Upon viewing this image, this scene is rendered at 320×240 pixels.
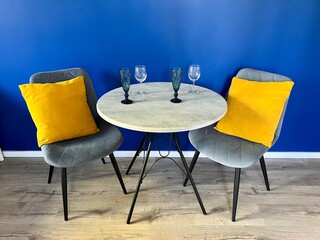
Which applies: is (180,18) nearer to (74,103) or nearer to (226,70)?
(226,70)

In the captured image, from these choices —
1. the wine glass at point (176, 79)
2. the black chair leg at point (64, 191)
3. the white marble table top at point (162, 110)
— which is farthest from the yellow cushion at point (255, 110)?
the black chair leg at point (64, 191)

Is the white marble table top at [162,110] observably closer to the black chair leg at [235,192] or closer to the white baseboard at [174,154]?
the black chair leg at [235,192]

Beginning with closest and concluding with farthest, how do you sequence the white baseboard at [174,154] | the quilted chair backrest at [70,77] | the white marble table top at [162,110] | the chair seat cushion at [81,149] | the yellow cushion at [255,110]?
1. the white marble table top at [162,110]
2. the chair seat cushion at [81,149]
3. the yellow cushion at [255,110]
4. the quilted chair backrest at [70,77]
5. the white baseboard at [174,154]

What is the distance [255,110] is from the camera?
1720mm

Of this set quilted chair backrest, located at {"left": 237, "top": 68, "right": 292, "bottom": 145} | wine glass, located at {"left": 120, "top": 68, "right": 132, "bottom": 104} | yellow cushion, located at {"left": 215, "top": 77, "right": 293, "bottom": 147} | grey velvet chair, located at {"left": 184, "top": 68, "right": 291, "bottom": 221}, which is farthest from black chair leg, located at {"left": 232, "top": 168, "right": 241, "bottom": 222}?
wine glass, located at {"left": 120, "top": 68, "right": 132, "bottom": 104}

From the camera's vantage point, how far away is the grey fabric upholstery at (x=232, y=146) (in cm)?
157

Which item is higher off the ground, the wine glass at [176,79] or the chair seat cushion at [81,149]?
the wine glass at [176,79]

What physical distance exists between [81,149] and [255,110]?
117 centimetres

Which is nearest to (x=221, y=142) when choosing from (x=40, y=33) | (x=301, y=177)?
(x=301, y=177)

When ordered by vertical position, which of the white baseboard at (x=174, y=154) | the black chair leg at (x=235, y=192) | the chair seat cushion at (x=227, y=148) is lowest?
the white baseboard at (x=174, y=154)

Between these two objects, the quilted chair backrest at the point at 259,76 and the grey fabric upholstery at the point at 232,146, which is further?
the quilted chair backrest at the point at 259,76

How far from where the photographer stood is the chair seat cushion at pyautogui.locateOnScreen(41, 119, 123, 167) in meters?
1.55

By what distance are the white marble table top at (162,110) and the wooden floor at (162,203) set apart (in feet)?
2.41

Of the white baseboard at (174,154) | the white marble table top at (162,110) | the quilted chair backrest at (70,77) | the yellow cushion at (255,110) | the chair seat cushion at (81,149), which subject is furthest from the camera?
the white baseboard at (174,154)
